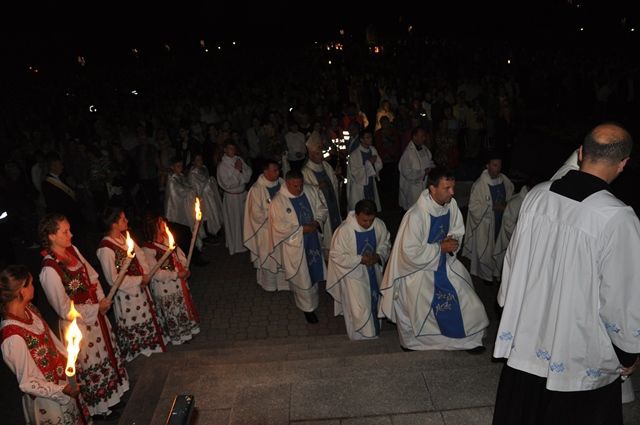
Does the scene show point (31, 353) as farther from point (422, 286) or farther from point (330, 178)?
point (330, 178)

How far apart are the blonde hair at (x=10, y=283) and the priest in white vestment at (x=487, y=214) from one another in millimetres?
6019

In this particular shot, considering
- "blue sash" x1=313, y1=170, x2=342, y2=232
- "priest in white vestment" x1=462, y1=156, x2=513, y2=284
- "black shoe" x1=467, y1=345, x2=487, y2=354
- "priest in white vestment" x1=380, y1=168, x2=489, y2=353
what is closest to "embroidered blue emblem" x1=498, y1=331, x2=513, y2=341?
"priest in white vestment" x1=380, y1=168, x2=489, y2=353

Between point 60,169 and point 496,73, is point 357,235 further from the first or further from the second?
point 496,73

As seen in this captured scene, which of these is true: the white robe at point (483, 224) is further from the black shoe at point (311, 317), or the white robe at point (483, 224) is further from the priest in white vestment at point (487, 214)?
the black shoe at point (311, 317)

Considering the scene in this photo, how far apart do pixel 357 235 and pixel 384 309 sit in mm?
891

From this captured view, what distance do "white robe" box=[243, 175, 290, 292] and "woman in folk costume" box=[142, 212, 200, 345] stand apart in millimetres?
1576

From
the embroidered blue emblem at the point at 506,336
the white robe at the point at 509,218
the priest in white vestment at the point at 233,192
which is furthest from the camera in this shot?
the priest in white vestment at the point at 233,192

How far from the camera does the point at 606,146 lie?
9.77 feet

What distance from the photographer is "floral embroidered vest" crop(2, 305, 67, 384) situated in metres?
4.06

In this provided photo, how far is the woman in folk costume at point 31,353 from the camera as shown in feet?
13.2

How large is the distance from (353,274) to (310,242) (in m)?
1.40

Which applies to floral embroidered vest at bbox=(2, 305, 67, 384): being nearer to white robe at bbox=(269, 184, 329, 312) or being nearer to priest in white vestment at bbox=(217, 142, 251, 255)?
white robe at bbox=(269, 184, 329, 312)

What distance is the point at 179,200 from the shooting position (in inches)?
355

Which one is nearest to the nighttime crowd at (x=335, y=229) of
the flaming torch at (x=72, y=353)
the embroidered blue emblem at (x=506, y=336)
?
the embroidered blue emblem at (x=506, y=336)
